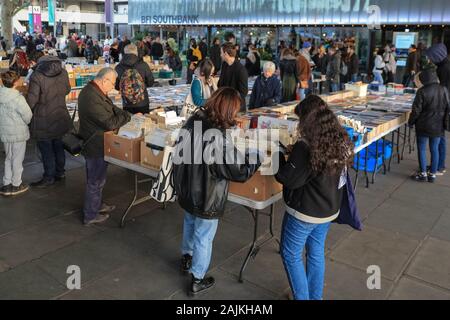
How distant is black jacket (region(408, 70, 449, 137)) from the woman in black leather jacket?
12.2 ft

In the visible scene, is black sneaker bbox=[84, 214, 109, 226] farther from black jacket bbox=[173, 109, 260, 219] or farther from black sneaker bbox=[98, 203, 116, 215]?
black jacket bbox=[173, 109, 260, 219]

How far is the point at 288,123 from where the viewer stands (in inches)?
175

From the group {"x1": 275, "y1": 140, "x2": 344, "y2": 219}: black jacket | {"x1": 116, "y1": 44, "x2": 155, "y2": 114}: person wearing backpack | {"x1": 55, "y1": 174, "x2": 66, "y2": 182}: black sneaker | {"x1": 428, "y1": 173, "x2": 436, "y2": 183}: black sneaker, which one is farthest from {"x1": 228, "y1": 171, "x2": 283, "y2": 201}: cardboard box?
{"x1": 428, "y1": 173, "x2": 436, "y2": 183}: black sneaker

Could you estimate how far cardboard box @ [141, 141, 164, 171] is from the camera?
13.0 ft

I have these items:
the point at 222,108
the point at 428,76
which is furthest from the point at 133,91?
the point at 428,76

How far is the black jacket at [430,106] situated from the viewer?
586cm

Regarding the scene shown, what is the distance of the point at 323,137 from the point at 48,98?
374cm

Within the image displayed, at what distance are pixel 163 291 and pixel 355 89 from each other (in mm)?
6081

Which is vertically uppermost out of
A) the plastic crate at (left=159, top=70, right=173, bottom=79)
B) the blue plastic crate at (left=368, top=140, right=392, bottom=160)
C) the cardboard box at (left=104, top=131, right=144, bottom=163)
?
the plastic crate at (left=159, top=70, right=173, bottom=79)

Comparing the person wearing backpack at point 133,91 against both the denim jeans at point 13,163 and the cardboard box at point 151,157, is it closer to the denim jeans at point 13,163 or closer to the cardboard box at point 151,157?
the denim jeans at point 13,163

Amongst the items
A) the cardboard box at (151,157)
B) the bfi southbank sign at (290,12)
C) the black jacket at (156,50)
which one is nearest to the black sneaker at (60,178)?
the cardboard box at (151,157)

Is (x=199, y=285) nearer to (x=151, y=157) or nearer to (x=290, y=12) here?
(x=151, y=157)

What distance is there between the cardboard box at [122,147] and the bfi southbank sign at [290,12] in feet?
42.2
